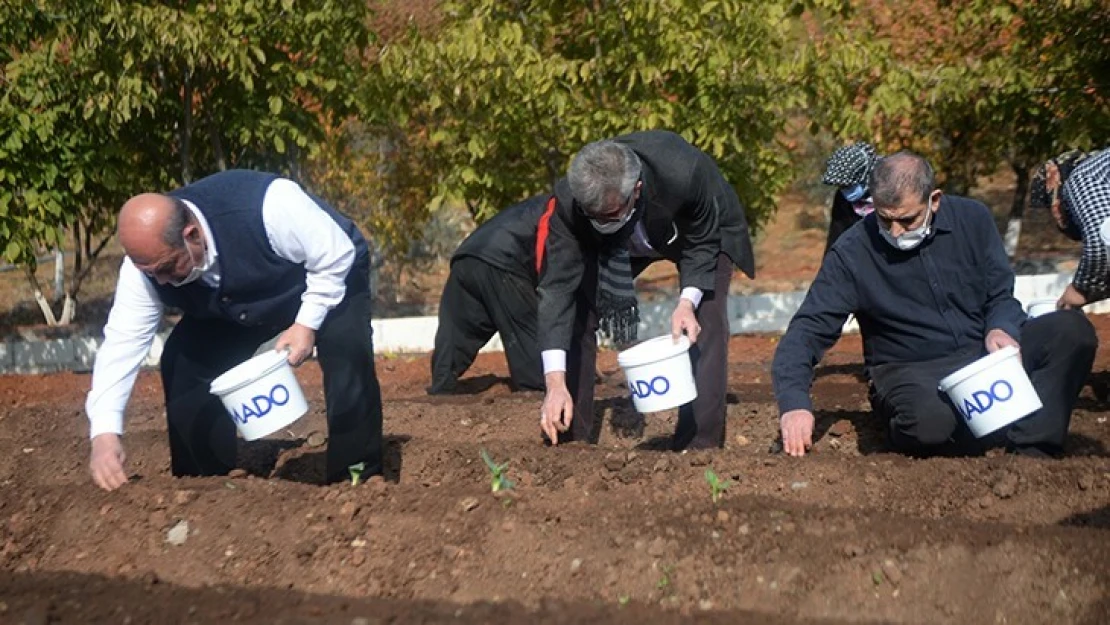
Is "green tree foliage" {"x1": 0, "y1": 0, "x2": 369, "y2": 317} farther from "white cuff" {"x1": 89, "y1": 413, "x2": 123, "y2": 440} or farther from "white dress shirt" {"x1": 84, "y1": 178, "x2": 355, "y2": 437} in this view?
"white cuff" {"x1": 89, "y1": 413, "x2": 123, "y2": 440}

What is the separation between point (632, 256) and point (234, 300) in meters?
1.64

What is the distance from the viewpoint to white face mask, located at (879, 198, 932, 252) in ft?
16.0

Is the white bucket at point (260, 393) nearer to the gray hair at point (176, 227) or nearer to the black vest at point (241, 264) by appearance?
the black vest at point (241, 264)

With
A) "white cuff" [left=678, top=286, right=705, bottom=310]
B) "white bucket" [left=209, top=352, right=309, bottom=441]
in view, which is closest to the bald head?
"white bucket" [left=209, top=352, right=309, bottom=441]

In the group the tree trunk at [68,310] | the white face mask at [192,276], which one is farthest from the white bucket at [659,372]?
the tree trunk at [68,310]

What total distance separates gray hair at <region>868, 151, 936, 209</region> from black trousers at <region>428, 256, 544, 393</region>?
2.73 meters

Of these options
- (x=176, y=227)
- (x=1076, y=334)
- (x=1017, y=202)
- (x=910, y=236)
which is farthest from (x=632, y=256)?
(x=1017, y=202)

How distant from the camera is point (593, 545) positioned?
3988 millimetres

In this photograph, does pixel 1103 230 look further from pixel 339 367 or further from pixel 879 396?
pixel 339 367

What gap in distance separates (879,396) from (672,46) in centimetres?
365

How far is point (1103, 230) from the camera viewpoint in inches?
214

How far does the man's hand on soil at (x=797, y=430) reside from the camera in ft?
15.4

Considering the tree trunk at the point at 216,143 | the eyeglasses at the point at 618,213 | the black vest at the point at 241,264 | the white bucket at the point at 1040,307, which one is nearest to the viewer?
the black vest at the point at 241,264

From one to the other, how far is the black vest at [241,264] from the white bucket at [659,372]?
1.07 meters
